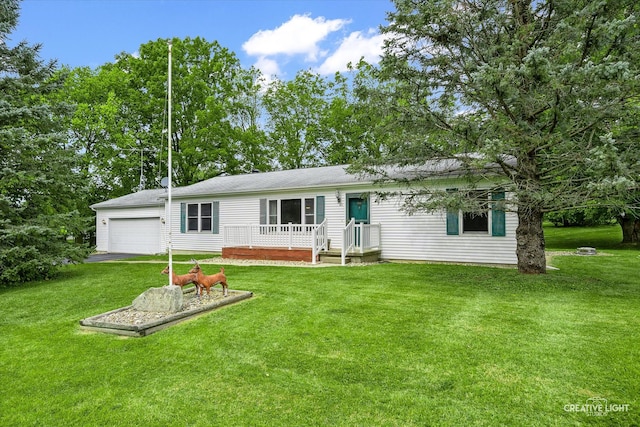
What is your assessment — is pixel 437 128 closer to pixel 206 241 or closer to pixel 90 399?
pixel 90 399

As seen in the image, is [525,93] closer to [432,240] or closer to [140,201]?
[432,240]

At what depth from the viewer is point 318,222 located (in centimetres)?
1231

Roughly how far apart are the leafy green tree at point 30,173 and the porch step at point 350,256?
644cm

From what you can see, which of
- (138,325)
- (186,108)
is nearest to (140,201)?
(186,108)

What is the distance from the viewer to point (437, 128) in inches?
307

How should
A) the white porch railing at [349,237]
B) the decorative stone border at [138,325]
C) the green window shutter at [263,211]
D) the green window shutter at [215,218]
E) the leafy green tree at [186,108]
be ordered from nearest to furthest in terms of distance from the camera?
the decorative stone border at [138,325] < the white porch railing at [349,237] < the green window shutter at [263,211] < the green window shutter at [215,218] < the leafy green tree at [186,108]

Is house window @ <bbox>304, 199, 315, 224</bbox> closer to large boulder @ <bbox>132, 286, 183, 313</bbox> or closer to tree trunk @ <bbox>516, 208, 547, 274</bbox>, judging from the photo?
tree trunk @ <bbox>516, 208, 547, 274</bbox>

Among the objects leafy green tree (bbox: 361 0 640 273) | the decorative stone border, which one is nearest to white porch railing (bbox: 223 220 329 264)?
leafy green tree (bbox: 361 0 640 273)

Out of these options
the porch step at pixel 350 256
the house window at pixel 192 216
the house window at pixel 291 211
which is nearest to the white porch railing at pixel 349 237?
the porch step at pixel 350 256

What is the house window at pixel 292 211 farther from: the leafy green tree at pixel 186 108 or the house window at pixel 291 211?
the leafy green tree at pixel 186 108

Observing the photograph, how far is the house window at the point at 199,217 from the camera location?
15.1 metres

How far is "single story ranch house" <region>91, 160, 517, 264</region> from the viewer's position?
33.9 feet

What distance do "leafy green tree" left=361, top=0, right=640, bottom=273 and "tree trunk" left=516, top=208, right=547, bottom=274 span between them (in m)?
0.02

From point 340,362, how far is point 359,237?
308 inches
